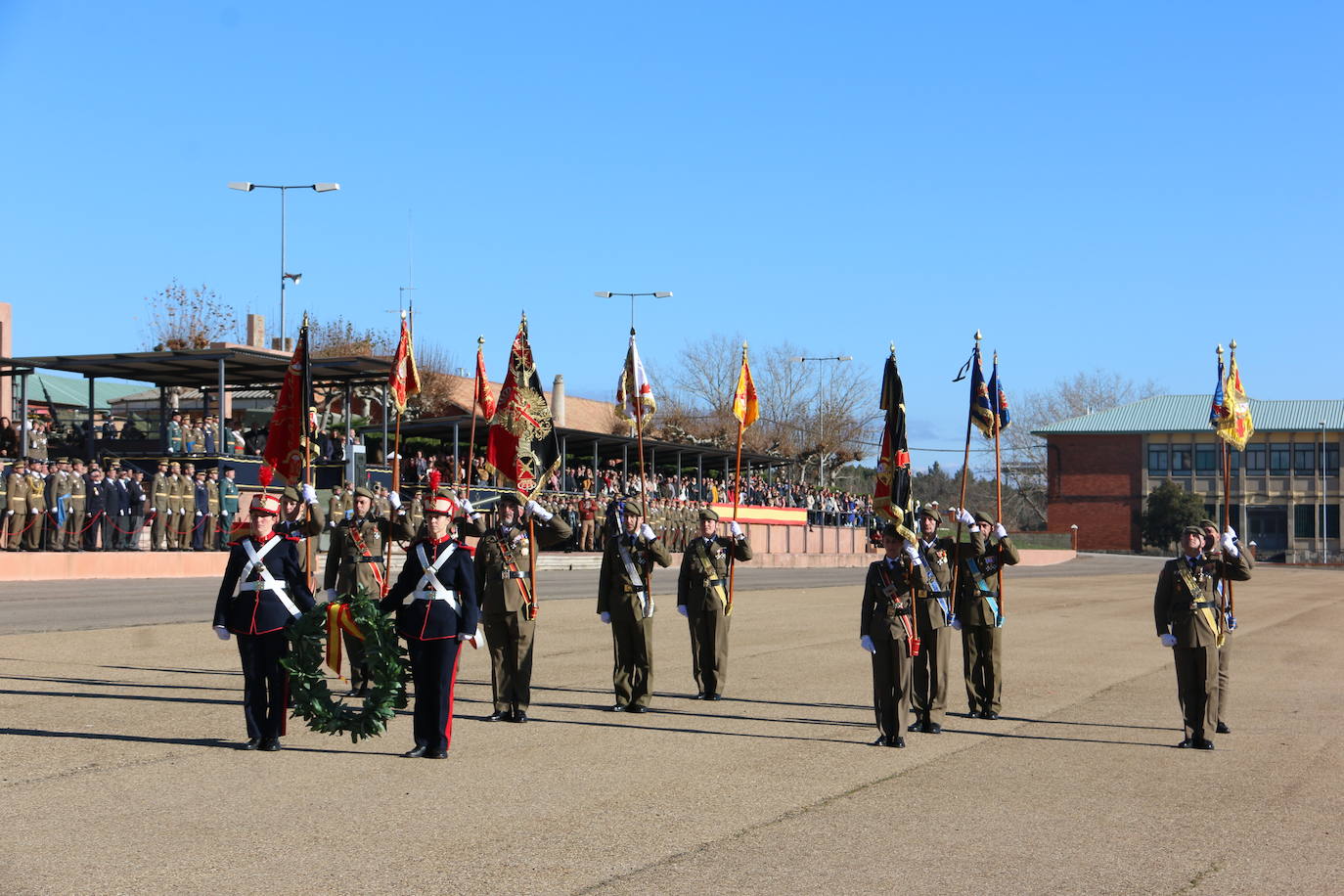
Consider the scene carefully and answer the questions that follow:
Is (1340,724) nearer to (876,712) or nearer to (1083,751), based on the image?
(1083,751)

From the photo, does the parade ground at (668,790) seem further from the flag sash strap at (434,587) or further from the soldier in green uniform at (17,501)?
the soldier in green uniform at (17,501)

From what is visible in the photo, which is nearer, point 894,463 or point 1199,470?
point 894,463

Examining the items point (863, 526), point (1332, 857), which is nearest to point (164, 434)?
point (1332, 857)

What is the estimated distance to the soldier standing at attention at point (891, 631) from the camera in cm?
1116

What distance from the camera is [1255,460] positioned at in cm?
8906

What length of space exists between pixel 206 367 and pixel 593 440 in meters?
18.5

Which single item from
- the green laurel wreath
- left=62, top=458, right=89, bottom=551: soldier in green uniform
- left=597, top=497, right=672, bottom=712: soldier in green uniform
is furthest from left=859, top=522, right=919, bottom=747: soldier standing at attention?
left=62, top=458, right=89, bottom=551: soldier in green uniform

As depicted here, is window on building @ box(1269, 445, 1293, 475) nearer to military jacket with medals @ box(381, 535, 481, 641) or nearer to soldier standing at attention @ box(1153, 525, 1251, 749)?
soldier standing at attention @ box(1153, 525, 1251, 749)

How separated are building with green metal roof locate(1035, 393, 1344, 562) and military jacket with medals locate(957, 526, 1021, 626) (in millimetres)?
77132

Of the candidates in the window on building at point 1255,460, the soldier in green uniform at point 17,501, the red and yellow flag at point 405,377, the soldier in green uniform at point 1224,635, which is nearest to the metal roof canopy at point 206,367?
the soldier in green uniform at point 17,501

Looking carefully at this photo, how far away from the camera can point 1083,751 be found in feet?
36.1

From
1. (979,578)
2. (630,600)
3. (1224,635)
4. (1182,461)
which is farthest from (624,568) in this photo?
(1182,461)

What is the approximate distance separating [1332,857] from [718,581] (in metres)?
7.17

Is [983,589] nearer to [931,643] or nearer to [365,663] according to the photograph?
[931,643]
